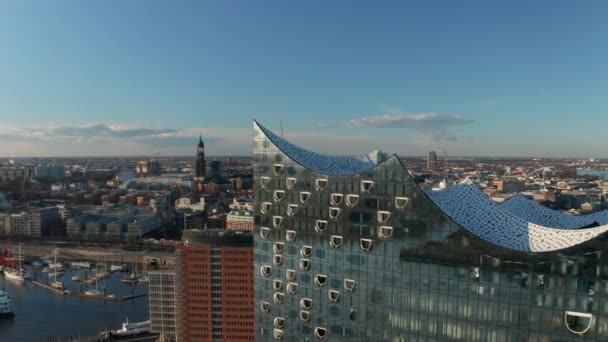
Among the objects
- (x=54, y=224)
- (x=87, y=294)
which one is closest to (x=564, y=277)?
(x=87, y=294)

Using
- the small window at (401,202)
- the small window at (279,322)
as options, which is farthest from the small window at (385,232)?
the small window at (279,322)

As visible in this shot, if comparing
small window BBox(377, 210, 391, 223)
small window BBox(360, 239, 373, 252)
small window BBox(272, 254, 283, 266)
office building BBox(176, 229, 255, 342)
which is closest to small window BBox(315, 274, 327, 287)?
small window BBox(272, 254, 283, 266)

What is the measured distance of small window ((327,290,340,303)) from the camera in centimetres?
3045

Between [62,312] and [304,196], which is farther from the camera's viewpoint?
[62,312]

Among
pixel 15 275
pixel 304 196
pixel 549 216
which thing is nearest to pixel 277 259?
pixel 304 196

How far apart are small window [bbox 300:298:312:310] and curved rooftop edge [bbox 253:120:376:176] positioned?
8.92 m

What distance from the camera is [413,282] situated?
91.1ft

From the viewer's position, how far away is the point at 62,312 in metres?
89.2

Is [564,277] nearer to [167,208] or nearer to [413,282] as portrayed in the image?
[413,282]

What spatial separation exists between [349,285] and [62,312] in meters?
79.9

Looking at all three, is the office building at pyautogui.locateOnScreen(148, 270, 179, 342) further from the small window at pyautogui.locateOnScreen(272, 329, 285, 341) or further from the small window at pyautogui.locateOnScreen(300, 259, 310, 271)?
the small window at pyautogui.locateOnScreen(300, 259, 310, 271)

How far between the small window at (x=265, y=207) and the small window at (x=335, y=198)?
4.99 metres

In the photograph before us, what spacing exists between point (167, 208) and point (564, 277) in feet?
584

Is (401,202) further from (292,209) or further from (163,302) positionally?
(163,302)
